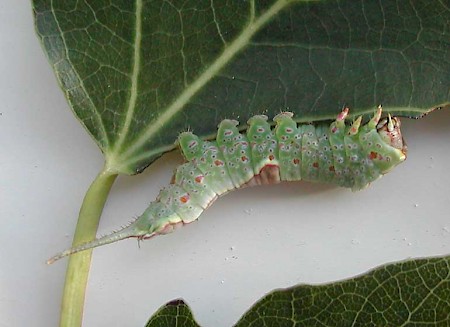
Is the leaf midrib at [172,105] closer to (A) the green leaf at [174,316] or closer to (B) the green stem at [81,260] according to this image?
(B) the green stem at [81,260]

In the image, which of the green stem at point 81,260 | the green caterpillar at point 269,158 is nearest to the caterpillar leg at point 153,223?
the green caterpillar at point 269,158

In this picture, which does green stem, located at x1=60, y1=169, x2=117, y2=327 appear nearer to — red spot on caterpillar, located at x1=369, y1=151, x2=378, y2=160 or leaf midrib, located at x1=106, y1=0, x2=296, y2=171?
leaf midrib, located at x1=106, y1=0, x2=296, y2=171

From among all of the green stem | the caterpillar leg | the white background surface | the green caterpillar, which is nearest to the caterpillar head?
the green caterpillar

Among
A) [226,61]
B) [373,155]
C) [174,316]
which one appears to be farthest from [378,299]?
[226,61]

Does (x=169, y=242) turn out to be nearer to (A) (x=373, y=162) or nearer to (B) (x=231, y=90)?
(B) (x=231, y=90)

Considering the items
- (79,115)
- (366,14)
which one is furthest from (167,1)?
(366,14)

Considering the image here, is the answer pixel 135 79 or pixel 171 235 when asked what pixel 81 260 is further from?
pixel 135 79
